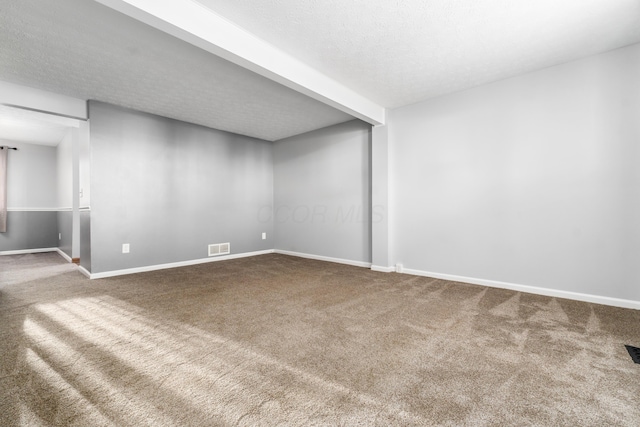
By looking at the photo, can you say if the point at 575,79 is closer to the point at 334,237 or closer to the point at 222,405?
the point at 334,237

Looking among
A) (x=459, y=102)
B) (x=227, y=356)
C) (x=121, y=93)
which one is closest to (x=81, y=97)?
(x=121, y=93)

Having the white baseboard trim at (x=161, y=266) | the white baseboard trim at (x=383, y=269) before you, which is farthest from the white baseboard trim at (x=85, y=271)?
the white baseboard trim at (x=383, y=269)

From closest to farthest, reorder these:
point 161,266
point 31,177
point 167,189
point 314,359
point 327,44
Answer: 1. point 314,359
2. point 327,44
3. point 161,266
4. point 167,189
5. point 31,177

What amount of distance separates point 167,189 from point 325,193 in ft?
8.66

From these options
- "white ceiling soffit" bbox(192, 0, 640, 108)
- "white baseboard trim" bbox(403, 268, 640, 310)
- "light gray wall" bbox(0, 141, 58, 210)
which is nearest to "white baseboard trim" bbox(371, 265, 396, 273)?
"white baseboard trim" bbox(403, 268, 640, 310)

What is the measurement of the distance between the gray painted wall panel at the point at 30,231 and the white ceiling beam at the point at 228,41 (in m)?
6.96

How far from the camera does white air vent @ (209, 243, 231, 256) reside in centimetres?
490

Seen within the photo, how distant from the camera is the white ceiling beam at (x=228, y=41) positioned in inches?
71.3

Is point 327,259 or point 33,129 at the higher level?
point 33,129

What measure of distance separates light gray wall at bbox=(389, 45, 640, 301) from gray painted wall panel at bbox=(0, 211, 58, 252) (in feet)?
26.1

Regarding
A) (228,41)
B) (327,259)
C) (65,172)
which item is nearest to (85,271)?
A: (65,172)

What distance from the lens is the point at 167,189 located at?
4359mm

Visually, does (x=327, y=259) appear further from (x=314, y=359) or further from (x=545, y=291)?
(x=314, y=359)

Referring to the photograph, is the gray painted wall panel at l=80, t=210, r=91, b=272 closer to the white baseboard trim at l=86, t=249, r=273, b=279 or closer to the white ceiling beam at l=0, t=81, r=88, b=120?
the white baseboard trim at l=86, t=249, r=273, b=279
